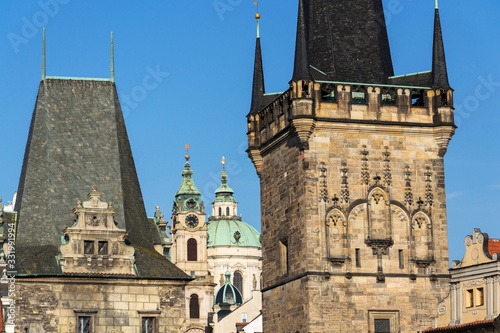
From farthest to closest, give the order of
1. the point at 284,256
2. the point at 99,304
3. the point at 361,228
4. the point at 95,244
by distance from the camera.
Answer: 1. the point at 284,256
2. the point at 361,228
3. the point at 95,244
4. the point at 99,304

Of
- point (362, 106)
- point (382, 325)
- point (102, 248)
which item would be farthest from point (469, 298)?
point (102, 248)

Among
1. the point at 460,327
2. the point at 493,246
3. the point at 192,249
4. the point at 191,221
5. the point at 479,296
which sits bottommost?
the point at 460,327

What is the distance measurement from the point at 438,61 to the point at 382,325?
10.4 meters

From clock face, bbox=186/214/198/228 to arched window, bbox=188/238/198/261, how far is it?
1.96m

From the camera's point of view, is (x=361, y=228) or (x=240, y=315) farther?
(x=240, y=315)

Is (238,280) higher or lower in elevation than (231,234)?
lower

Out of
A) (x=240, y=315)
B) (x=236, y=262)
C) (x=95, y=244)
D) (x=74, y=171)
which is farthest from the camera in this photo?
(x=236, y=262)

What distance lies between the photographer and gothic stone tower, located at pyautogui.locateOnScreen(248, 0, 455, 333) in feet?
158

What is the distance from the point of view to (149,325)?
47.6 metres

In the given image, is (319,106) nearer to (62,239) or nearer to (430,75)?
(430,75)

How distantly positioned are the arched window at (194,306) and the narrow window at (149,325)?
87800mm

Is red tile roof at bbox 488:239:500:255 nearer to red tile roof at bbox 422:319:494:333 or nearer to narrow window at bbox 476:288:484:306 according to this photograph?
narrow window at bbox 476:288:484:306

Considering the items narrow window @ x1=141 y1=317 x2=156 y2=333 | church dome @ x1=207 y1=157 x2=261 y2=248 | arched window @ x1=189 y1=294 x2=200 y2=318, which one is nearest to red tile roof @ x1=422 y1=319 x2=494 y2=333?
narrow window @ x1=141 y1=317 x2=156 y2=333

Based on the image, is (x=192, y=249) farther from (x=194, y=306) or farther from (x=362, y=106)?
(x=362, y=106)
